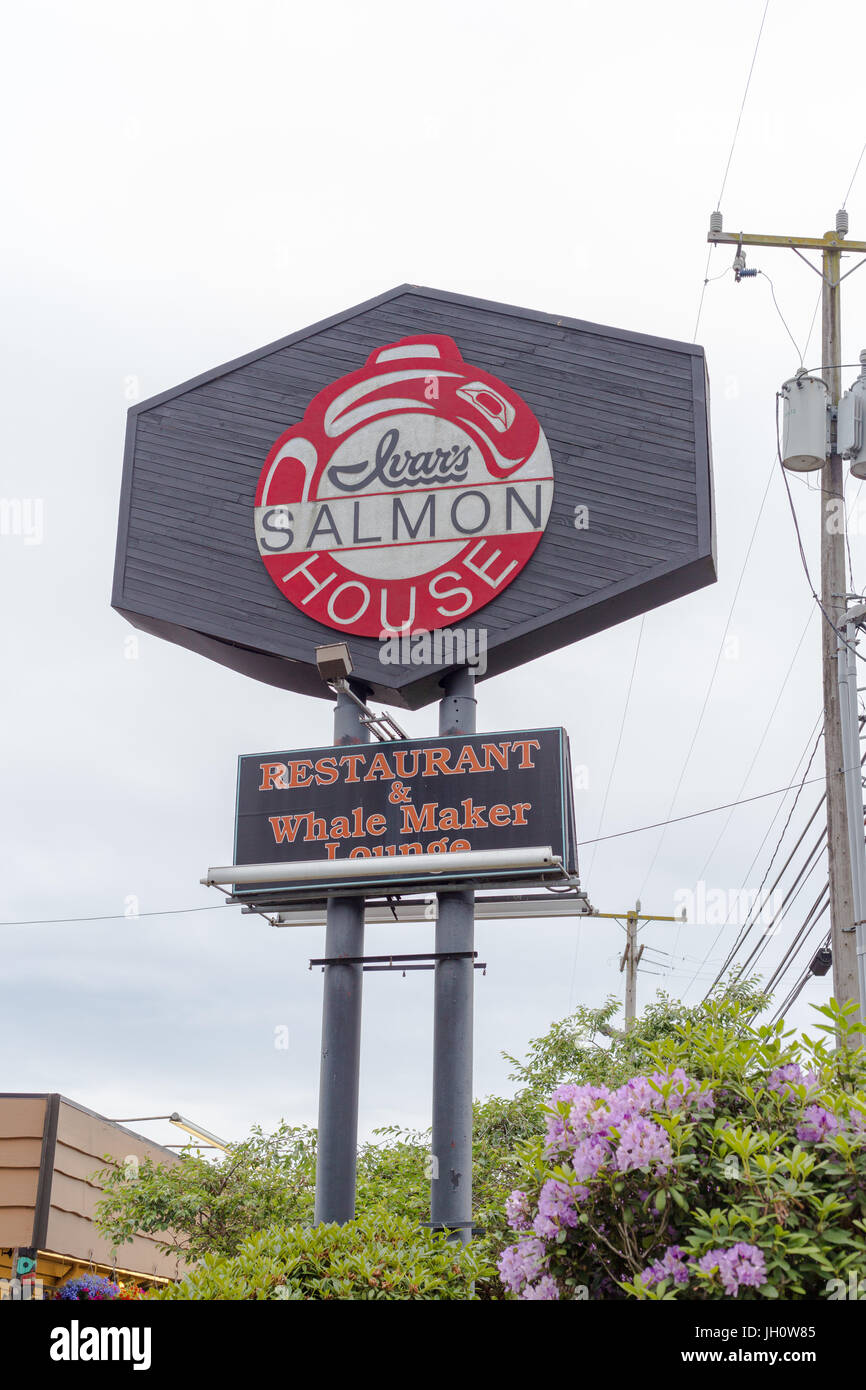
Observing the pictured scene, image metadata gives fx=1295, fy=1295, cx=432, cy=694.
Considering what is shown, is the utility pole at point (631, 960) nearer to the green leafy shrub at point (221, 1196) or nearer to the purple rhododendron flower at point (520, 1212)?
the green leafy shrub at point (221, 1196)

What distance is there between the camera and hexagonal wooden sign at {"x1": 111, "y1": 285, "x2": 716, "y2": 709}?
12562mm

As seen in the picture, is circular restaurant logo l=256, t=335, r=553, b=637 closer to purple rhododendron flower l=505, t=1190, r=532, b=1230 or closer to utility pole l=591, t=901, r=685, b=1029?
purple rhododendron flower l=505, t=1190, r=532, b=1230

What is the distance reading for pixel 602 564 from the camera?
490 inches

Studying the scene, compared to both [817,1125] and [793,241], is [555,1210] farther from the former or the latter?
[793,241]

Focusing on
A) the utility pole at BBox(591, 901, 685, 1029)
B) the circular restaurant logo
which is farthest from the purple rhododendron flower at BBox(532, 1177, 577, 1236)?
the utility pole at BBox(591, 901, 685, 1029)

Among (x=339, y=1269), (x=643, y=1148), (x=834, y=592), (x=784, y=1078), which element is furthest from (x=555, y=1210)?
(x=834, y=592)

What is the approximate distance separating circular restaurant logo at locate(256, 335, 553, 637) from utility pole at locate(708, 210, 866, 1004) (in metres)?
4.23

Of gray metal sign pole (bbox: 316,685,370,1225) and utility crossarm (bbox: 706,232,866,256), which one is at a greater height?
utility crossarm (bbox: 706,232,866,256)

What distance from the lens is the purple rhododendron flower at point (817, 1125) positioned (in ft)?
18.7

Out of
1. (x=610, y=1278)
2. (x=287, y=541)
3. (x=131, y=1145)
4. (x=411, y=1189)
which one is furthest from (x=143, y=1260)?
(x=610, y=1278)

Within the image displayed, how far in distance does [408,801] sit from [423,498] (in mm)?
3180

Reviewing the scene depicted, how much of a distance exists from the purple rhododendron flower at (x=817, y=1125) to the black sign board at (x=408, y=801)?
18.3 feet

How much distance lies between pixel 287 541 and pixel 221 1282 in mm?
7295
